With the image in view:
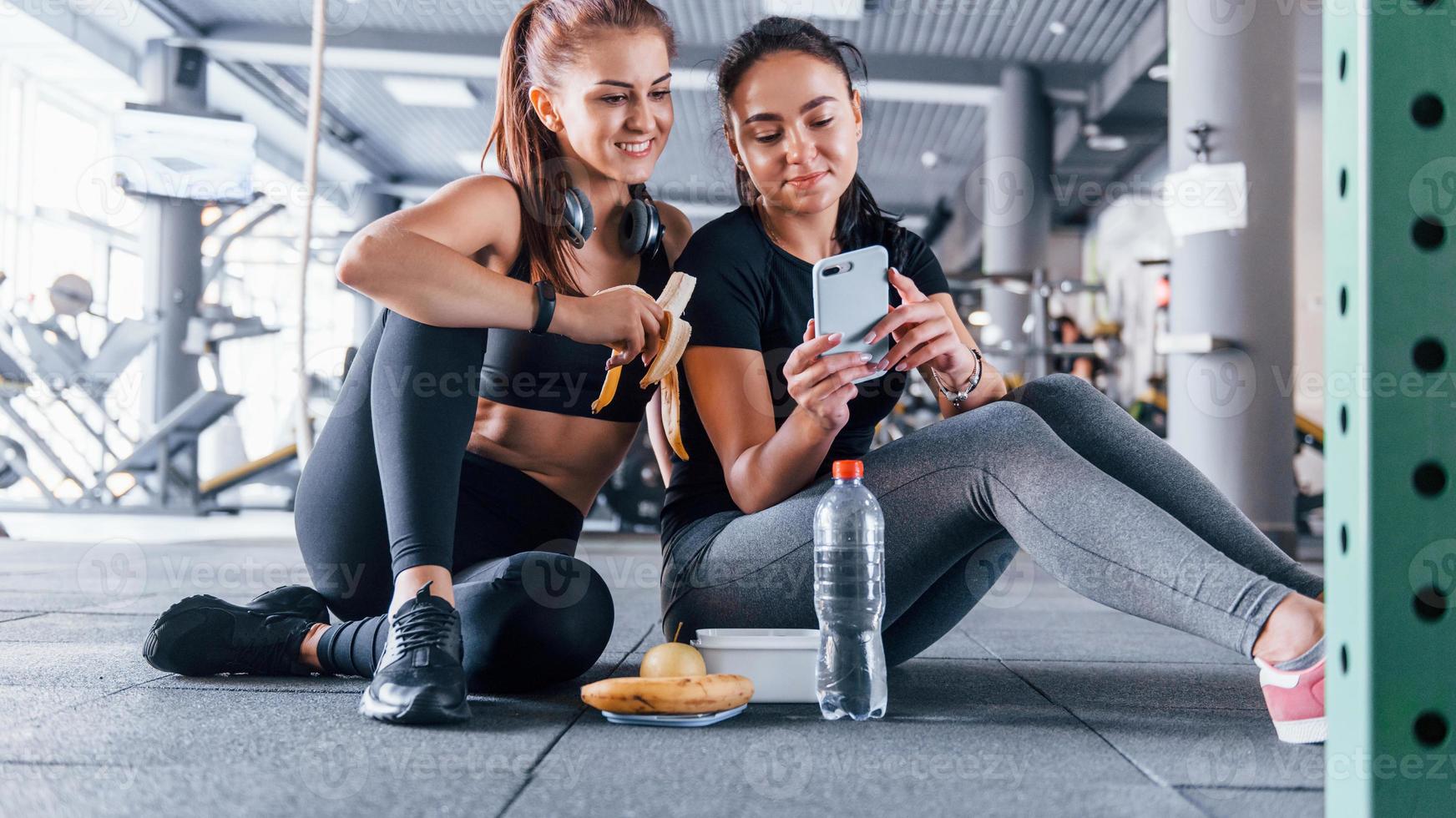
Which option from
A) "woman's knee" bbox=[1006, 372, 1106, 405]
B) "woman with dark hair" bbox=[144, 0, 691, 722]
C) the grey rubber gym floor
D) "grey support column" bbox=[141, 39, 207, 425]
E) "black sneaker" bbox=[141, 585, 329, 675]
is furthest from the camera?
"grey support column" bbox=[141, 39, 207, 425]

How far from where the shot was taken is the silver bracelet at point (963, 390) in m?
1.57

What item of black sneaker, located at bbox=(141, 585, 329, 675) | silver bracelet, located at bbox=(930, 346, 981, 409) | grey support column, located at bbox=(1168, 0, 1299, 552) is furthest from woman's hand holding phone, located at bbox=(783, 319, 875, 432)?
grey support column, located at bbox=(1168, 0, 1299, 552)

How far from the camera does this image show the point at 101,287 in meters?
9.55

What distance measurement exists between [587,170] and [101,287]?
371 inches

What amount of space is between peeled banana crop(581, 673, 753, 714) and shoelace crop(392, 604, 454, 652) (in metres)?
0.19

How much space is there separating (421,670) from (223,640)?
0.50m

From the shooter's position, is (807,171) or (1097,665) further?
(1097,665)

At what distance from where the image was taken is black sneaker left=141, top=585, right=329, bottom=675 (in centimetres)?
161

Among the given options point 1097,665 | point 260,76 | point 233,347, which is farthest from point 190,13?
point 1097,665

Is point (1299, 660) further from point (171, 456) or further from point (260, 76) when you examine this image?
point (260, 76)

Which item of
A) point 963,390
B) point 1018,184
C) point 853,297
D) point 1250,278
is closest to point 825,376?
point 853,297

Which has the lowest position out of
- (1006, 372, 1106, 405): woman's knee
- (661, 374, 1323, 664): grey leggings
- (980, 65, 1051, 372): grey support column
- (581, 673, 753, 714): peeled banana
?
(581, 673, 753, 714): peeled banana

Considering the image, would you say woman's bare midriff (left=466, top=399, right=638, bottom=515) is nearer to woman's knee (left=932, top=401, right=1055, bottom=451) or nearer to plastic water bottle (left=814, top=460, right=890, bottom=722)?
plastic water bottle (left=814, top=460, right=890, bottom=722)

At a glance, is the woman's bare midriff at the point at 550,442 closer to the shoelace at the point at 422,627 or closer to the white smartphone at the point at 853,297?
the shoelace at the point at 422,627
